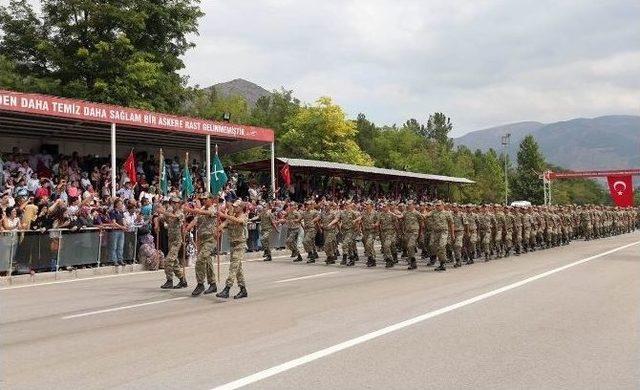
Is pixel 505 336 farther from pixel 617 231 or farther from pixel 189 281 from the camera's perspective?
pixel 617 231

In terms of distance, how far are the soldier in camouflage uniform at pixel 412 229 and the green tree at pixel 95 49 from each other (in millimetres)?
25055

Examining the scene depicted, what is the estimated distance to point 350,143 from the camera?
6194 centimetres

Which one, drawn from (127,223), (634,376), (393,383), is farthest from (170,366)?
(127,223)

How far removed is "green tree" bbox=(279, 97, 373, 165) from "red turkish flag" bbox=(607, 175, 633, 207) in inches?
863

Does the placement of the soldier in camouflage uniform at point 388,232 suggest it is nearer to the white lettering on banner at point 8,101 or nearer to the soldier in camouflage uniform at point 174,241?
the soldier in camouflage uniform at point 174,241

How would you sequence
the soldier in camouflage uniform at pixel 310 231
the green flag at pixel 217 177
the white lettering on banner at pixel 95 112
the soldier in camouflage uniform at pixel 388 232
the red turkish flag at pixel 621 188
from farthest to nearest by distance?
the red turkish flag at pixel 621 188, the green flag at pixel 217 177, the white lettering on banner at pixel 95 112, the soldier in camouflage uniform at pixel 310 231, the soldier in camouflage uniform at pixel 388 232

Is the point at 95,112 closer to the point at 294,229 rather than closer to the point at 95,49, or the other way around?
the point at 294,229

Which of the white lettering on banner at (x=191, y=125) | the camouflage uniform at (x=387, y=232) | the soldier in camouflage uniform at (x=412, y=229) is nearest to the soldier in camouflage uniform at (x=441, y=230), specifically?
the soldier in camouflage uniform at (x=412, y=229)

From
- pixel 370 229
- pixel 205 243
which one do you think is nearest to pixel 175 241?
pixel 205 243

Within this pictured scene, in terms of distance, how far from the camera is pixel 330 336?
7961 millimetres

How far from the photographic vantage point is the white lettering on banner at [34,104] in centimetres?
1930

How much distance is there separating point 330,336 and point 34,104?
1517 centimetres

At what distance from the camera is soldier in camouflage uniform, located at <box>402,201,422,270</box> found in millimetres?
18406

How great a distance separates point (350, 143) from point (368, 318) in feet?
174
